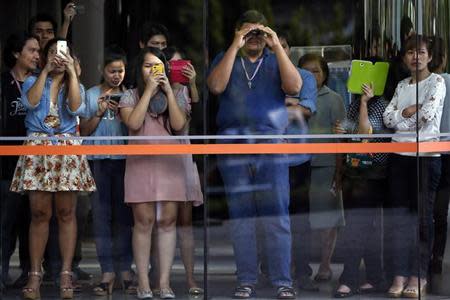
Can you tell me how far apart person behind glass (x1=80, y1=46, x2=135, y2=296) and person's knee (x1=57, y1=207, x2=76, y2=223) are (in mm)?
156

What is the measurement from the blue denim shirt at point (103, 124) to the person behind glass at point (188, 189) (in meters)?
0.46

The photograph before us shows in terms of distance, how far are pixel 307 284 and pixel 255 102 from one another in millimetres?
1376

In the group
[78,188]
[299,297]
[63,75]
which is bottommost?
[299,297]

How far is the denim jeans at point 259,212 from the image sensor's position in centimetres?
1228

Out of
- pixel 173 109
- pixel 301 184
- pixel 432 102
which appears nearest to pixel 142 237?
pixel 173 109

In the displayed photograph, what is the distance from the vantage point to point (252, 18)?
12.1 meters

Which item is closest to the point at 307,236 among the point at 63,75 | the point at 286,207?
the point at 286,207

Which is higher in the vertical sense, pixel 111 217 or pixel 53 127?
pixel 53 127

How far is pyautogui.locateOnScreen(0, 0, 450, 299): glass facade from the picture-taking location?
39.9 feet

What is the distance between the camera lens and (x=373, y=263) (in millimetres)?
12461

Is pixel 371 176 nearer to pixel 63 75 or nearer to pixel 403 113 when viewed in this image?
pixel 403 113

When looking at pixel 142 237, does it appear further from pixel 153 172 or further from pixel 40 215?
pixel 40 215

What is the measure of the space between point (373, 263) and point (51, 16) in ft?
9.61

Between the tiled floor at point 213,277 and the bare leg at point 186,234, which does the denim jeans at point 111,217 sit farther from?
the bare leg at point 186,234
